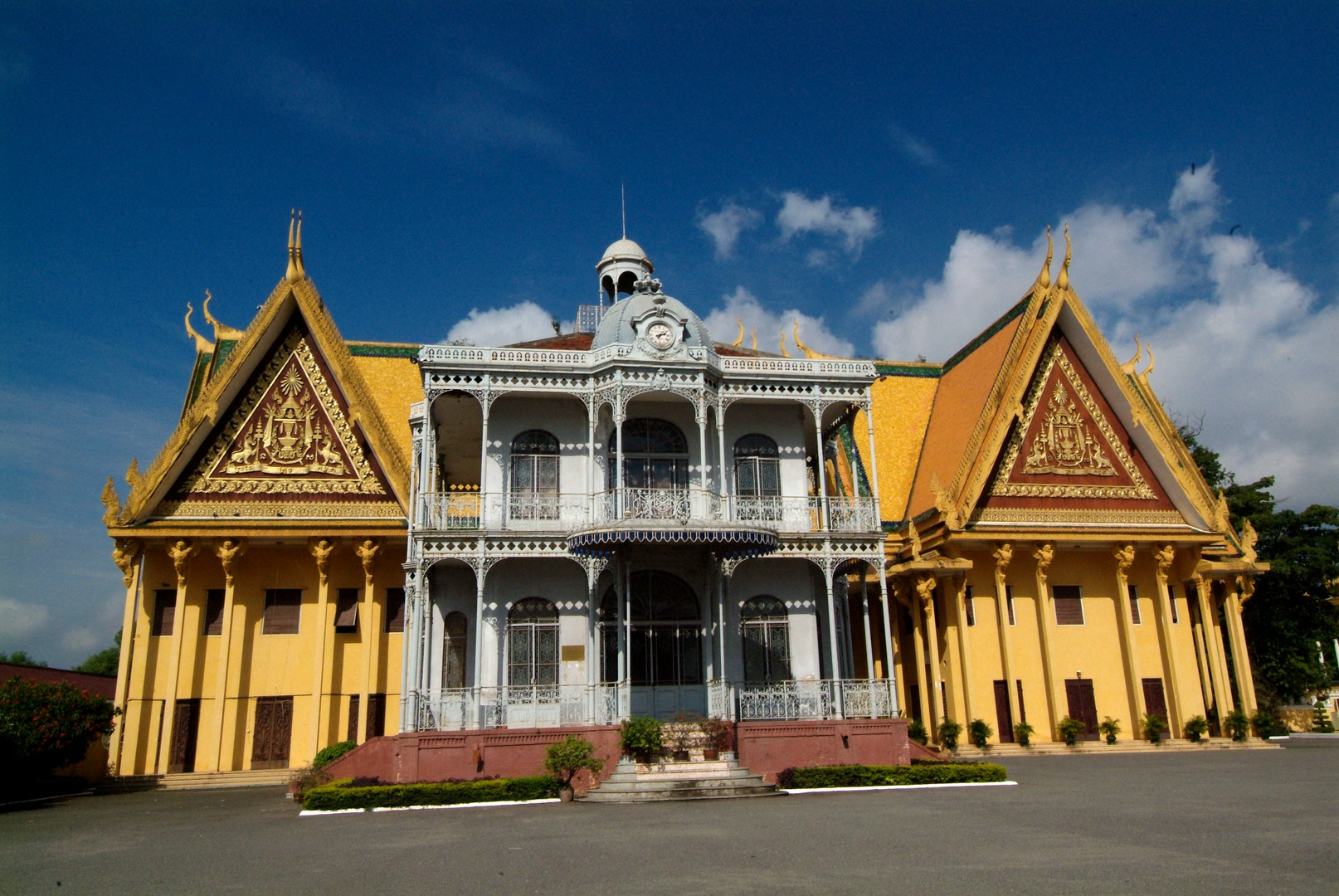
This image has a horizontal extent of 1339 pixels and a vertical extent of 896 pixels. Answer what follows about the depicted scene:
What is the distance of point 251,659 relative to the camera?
79.6ft

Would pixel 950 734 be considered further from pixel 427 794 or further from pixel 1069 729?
pixel 427 794

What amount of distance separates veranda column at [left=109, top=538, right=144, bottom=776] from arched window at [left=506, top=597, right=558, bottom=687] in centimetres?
972

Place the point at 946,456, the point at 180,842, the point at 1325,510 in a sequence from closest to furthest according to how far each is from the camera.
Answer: the point at 180,842
the point at 946,456
the point at 1325,510

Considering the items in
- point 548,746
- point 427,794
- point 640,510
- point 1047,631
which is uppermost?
point 640,510

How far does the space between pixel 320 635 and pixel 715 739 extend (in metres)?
10.8

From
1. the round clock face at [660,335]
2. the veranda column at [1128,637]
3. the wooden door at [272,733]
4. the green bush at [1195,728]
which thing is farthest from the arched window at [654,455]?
the green bush at [1195,728]

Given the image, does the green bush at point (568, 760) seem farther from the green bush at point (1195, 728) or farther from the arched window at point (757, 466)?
the green bush at point (1195, 728)

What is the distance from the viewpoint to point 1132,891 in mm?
8227

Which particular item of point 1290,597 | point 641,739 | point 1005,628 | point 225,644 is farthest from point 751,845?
point 1290,597

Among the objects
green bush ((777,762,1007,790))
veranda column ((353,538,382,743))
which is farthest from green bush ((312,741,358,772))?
green bush ((777,762,1007,790))

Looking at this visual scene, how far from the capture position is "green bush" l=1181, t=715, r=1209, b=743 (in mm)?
25578

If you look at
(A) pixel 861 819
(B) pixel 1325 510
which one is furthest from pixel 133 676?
(B) pixel 1325 510

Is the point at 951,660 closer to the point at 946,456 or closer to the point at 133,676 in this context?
the point at 946,456

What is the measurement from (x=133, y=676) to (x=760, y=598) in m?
15.0
